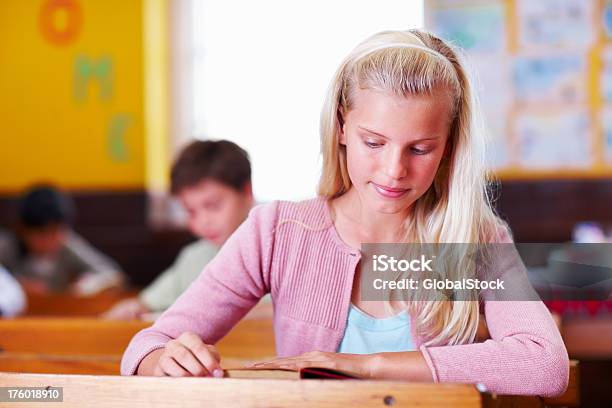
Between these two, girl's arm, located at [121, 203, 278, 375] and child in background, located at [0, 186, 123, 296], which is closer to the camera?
girl's arm, located at [121, 203, 278, 375]

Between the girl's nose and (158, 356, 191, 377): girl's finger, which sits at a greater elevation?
the girl's nose

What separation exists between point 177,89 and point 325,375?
4.44 metres

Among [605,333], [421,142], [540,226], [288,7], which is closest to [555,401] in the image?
[421,142]

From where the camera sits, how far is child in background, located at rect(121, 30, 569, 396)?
1142 millimetres

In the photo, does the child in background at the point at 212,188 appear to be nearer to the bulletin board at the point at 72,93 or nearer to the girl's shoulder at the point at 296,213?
the girl's shoulder at the point at 296,213

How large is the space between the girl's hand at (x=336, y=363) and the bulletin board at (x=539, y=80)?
3.69m

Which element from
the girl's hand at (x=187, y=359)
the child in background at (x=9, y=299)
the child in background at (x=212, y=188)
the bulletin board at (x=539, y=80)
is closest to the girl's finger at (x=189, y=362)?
the girl's hand at (x=187, y=359)

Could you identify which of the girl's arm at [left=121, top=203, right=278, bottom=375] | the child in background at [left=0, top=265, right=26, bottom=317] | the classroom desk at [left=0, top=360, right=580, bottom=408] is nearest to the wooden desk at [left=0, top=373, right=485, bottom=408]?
the classroom desk at [left=0, top=360, right=580, bottom=408]

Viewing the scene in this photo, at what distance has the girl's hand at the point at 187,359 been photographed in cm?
109

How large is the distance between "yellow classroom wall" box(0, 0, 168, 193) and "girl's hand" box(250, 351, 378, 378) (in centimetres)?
426

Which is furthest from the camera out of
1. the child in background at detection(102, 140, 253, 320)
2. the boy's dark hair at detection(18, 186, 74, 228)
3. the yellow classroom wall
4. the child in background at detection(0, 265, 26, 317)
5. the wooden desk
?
the yellow classroom wall

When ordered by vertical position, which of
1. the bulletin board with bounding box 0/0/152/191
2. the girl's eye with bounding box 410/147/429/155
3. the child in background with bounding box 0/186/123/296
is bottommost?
the child in background with bounding box 0/186/123/296

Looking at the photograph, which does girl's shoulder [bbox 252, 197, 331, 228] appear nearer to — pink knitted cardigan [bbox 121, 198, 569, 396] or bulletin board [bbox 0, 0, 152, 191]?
pink knitted cardigan [bbox 121, 198, 569, 396]

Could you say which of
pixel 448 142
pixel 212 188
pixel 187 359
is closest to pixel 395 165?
pixel 448 142
